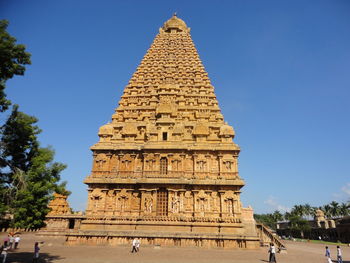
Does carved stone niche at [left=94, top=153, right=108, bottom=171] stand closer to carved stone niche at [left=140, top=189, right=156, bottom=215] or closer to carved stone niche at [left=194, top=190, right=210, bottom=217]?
carved stone niche at [left=140, top=189, right=156, bottom=215]

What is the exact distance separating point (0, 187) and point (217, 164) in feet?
66.3

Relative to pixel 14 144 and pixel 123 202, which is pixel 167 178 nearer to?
pixel 123 202

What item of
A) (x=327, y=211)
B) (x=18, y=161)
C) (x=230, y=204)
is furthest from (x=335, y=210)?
(x=18, y=161)

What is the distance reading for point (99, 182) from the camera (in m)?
25.8

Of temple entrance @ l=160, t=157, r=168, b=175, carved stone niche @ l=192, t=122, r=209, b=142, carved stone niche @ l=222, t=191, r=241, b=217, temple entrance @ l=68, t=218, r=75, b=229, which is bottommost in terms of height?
temple entrance @ l=68, t=218, r=75, b=229

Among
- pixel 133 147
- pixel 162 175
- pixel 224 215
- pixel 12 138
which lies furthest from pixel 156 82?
pixel 12 138

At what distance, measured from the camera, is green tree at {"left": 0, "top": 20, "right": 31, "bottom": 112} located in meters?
10.6

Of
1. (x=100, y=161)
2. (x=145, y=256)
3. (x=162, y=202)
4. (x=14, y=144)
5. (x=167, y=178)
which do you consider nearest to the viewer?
(x=14, y=144)

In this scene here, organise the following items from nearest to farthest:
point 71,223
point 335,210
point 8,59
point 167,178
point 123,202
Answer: point 8,59, point 167,178, point 123,202, point 71,223, point 335,210

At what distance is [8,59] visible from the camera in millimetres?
10984

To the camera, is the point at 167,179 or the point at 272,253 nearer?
the point at 272,253

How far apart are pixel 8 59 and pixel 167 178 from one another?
18064mm

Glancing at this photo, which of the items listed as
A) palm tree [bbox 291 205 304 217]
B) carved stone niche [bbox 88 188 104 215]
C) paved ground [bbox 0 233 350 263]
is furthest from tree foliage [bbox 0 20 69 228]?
palm tree [bbox 291 205 304 217]

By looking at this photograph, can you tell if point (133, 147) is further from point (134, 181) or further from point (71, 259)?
point (71, 259)
